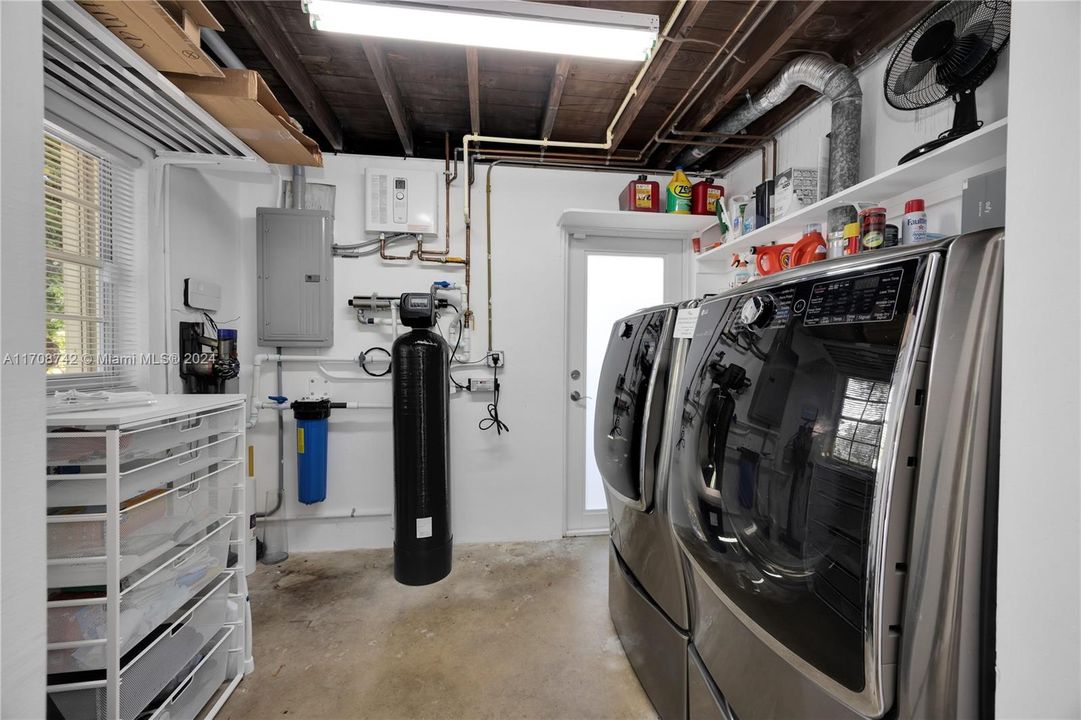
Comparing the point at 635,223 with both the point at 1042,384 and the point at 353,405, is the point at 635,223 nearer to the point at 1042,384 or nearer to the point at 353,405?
the point at 353,405

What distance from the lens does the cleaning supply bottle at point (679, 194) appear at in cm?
266

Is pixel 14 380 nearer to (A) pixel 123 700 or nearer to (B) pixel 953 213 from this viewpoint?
(A) pixel 123 700

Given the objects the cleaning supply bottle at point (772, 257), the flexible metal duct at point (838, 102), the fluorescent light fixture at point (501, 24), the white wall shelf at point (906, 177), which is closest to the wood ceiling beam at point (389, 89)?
the fluorescent light fixture at point (501, 24)

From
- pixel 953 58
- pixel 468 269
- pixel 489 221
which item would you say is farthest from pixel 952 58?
pixel 468 269

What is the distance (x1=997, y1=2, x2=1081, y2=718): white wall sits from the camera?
44 cm

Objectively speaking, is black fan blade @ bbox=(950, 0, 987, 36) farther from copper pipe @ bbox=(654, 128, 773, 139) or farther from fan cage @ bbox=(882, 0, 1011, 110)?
copper pipe @ bbox=(654, 128, 773, 139)

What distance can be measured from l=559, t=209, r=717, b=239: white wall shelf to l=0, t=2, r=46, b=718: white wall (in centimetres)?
231

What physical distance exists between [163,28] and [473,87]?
119 cm

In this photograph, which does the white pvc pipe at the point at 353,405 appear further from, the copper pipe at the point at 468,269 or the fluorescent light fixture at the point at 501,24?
the fluorescent light fixture at the point at 501,24

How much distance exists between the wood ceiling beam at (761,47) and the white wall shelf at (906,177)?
2.17 feet

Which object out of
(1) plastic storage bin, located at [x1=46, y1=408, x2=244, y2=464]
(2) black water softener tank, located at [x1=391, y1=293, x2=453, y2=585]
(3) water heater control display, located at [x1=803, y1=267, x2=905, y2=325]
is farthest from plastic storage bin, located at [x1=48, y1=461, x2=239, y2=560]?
(3) water heater control display, located at [x1=803, y1=267, x2=905, y2=325]

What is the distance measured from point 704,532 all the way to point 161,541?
5.27ft

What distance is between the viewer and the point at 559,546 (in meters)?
2.83

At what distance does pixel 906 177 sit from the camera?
4.98 ft
